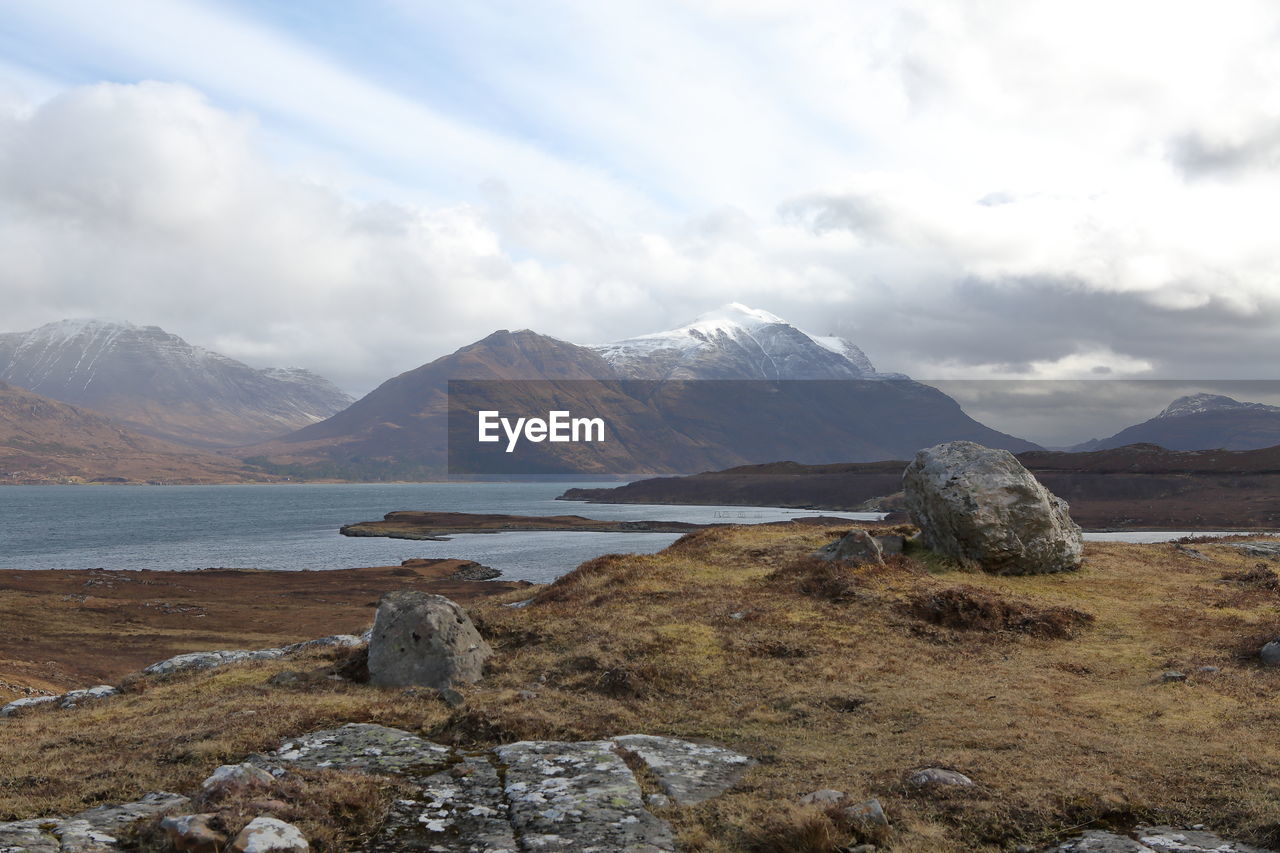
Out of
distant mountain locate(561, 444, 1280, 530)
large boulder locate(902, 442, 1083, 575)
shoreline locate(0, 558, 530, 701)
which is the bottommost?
shoreline locate(0, 558, 530, 701)

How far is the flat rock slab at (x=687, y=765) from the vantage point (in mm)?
12180

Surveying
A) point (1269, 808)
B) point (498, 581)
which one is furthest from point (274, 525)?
point (1269, 808)

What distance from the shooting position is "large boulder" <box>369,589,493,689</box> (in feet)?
64.2

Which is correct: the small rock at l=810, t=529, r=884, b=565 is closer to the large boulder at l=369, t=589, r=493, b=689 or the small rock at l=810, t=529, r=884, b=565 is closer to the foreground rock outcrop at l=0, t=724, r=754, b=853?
the large boulder at l=369, t=589, r=493, b=689

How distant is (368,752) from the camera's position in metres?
13.7

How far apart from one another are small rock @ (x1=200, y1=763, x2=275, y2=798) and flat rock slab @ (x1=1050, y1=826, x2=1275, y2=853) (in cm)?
1036

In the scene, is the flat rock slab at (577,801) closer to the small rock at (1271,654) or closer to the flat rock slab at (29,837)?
the flat rock slab at (29,837)

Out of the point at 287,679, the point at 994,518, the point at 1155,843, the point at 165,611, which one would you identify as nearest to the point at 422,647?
the point at 287,679

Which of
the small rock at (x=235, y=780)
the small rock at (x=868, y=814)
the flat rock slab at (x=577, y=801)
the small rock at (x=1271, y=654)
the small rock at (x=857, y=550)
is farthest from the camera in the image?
the small rock at (x=857, y=550)

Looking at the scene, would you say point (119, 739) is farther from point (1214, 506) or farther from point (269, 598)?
point (1214, 506)

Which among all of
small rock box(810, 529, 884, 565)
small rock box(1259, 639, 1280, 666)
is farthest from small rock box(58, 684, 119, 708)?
small rock box(1259, 639, 1280, 666)

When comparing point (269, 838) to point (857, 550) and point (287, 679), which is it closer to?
point (287, 679)

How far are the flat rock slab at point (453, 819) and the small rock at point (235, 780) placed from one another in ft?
6.21

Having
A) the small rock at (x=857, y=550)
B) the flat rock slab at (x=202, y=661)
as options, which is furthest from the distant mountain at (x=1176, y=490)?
the flat rock slab at (x=202, y=661)
